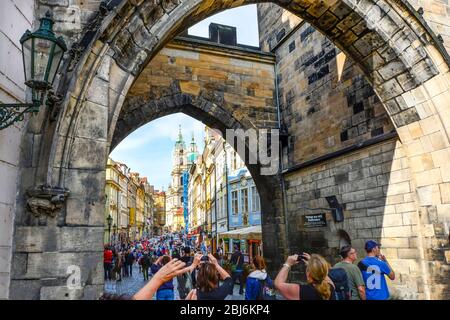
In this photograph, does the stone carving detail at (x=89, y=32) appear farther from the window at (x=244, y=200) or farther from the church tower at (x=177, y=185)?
the church tower at (x=177, y=185)

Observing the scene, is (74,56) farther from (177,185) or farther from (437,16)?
(177,185)

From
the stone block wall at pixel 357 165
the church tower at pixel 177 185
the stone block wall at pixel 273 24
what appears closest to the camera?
the stone block wall at pixel 357 165

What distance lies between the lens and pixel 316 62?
922 centimetres

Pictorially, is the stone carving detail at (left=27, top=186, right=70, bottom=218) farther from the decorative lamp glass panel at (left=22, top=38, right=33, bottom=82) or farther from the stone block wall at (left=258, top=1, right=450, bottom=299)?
the stone block wall at (left=258, top=1, right=450, bottom=299)

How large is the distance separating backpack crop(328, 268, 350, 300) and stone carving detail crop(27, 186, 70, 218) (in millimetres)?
2503

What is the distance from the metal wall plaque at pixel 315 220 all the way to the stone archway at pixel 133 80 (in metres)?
2.87

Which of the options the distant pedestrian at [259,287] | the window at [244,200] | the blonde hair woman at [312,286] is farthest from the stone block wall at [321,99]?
the window at [244,200]

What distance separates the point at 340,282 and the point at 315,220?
522 cm

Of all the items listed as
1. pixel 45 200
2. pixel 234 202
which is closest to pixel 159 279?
pixel 45 200

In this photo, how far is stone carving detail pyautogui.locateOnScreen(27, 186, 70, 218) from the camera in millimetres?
2973

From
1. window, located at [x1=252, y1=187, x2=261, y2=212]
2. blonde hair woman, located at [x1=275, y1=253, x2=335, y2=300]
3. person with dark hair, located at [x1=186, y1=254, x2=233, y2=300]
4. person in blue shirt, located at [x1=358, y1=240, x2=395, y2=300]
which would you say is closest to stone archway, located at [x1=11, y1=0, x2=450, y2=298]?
person with dark hair, located at [x1=186, y1=254, x2=233, y2=300]

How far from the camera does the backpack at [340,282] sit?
10.9ft

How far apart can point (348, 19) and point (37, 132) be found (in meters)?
4.65

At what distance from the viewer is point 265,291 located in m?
3.91
